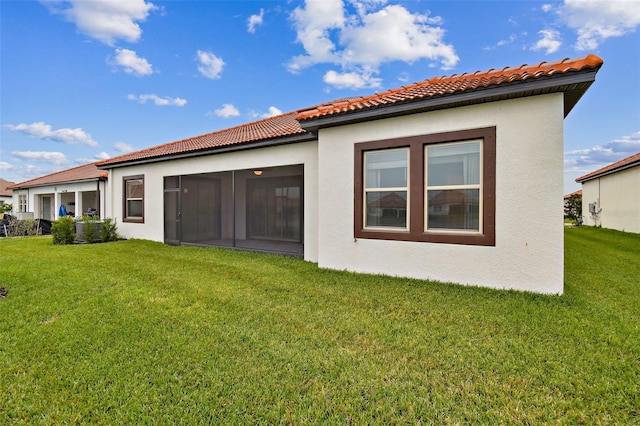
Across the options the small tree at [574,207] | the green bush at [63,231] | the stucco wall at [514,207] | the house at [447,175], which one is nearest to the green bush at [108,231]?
the green bush at [63,231]

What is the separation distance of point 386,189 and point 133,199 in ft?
36.6

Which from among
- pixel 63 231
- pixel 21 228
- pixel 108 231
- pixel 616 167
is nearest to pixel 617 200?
pixel 616 167

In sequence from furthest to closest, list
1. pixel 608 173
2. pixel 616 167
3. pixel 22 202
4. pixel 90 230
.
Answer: pixel 22 202 → pixel 608 173 → pixel 616 167 → pixel 90 230

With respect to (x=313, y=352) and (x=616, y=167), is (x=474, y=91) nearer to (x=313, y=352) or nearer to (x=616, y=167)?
(x=313, y=352)

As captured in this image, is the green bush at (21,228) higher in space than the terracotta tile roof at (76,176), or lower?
lower

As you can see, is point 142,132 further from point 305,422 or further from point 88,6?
point 305,422

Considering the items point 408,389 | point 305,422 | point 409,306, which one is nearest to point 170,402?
point 305,422

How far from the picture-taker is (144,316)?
13.5 ft

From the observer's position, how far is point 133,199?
Answer: 12.5m

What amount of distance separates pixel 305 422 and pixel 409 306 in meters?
2.73

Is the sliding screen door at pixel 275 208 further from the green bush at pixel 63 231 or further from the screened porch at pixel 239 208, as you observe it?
the green bush at pixel 63 231

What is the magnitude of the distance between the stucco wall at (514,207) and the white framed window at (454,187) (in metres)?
0.34

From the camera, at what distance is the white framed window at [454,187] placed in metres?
5.49

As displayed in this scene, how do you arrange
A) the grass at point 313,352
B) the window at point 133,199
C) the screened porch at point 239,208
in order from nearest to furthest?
1. the grass at point 313,352
2. the screened porch at point 239,208
3. the window at point 133,199
